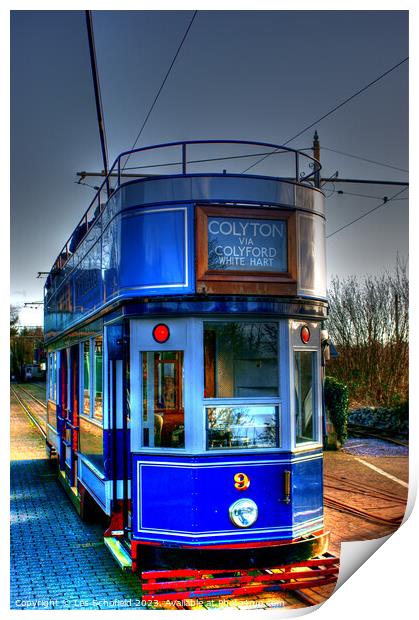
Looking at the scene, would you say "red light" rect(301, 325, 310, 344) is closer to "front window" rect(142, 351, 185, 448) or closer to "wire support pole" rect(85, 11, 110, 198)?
"front window" rect(142, 351, 185, 448)

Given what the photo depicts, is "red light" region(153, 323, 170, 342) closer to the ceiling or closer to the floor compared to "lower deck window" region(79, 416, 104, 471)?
closer to the ceiling

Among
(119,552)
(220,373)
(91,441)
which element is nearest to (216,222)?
(220,373)

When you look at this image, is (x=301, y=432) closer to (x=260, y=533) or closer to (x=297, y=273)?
(x=260, y=533)

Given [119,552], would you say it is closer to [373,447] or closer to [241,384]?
[241,384]

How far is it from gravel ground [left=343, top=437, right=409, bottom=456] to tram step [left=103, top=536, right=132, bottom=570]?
263 cm

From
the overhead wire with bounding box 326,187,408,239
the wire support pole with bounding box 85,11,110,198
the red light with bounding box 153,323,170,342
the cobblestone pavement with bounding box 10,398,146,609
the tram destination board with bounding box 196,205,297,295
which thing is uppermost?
the wire support pole with bounding box 85,11,110,198

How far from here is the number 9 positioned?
510 centimetres

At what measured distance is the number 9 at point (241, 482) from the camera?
5102mm

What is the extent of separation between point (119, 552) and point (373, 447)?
11.6ft

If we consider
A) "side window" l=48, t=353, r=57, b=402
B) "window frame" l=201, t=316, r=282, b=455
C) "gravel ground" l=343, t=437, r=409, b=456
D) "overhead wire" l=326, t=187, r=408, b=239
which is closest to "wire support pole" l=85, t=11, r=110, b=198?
"window frame" l=201, t=316, r=282, b=455

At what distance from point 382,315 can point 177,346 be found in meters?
1.74

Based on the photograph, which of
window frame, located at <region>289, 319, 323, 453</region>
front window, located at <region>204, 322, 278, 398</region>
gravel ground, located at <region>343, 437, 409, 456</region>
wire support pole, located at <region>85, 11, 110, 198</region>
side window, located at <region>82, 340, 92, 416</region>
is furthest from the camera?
gravel ground, located at <region>343, 437, 409, 456</region>

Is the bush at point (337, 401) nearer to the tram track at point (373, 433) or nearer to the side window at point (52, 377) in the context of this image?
the tram track at point (373, 433)

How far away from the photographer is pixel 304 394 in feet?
18.0
